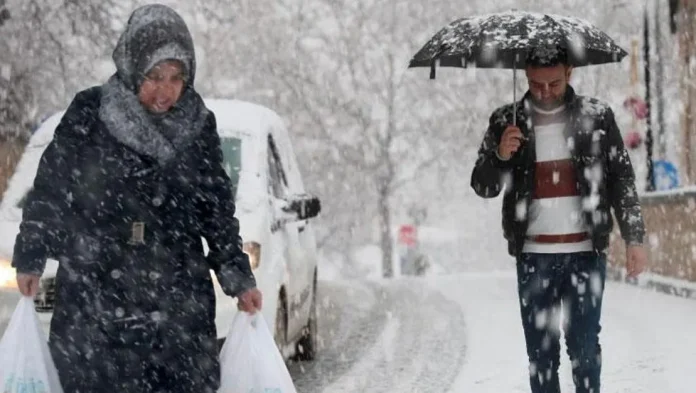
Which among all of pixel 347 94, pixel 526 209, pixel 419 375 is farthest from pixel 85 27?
pixel 347 94

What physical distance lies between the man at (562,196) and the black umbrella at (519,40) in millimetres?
93

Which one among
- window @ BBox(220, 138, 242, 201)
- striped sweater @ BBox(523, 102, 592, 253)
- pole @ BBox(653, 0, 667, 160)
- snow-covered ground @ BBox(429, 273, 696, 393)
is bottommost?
snow-covered ground @ BBox(429, 273, 696, 393)

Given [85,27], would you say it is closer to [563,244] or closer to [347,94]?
[563,244]

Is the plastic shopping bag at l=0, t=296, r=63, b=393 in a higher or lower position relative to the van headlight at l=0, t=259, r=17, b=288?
lower

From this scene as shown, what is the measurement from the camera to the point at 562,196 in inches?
232

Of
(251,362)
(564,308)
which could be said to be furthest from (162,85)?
(564,308)

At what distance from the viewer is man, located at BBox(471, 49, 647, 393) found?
588 cm

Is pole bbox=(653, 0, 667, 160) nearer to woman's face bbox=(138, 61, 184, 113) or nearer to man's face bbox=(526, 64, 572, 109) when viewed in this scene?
man's face bbox=(526, 64, 572, 109)

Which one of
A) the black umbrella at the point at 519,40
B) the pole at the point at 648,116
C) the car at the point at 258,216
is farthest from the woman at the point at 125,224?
the pole at the point at 648,116

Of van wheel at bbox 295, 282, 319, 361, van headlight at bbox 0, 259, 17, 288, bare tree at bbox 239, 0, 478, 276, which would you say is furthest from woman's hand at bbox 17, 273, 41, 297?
bare tree at bbox 239, 0, 478, 276

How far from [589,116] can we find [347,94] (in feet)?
127

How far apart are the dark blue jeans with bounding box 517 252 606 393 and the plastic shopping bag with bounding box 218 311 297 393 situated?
1.77m

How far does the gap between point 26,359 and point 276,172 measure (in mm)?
4918

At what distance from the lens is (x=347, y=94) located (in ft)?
146
